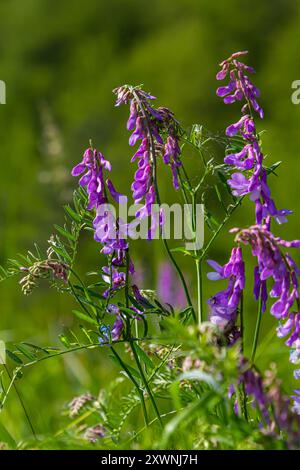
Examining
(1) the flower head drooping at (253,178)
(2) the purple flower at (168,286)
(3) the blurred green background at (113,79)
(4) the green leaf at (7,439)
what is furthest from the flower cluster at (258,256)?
(3) the blurred green background at (113,79)

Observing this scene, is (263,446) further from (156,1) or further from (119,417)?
(156,1)

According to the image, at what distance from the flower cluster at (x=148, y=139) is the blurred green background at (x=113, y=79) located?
3972 millimetres

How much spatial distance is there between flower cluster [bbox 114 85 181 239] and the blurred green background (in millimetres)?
3972

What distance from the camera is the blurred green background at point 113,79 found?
19.7ft

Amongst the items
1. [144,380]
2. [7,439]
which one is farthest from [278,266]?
[7,439]

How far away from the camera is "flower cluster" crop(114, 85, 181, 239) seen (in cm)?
136

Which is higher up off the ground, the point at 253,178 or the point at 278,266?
the point at 253,178

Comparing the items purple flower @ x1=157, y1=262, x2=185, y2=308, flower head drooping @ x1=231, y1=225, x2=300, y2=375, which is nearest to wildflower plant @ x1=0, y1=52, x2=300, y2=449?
flower head drooping @ x1=231, y1=225, x2=300, y2=375

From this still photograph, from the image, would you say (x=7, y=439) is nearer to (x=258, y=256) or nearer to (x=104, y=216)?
(x=104, y=216)

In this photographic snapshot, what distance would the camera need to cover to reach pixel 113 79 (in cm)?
734

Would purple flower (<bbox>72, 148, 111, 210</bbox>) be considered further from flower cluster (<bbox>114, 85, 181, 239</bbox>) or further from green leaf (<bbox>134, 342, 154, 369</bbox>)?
green leaf (<bbox>134, 342, 154, 369</bbox>)

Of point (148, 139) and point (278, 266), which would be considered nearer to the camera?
point (278, 266)

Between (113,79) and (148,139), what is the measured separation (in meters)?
6.07

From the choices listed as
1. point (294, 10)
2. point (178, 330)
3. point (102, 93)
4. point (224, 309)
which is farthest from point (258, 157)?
point (294, 10)
